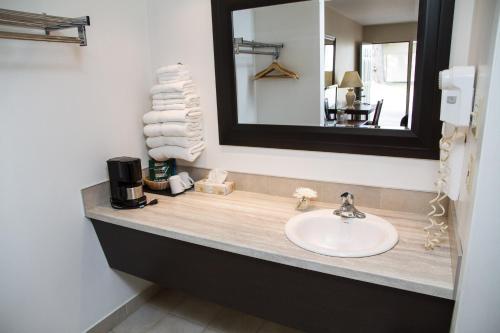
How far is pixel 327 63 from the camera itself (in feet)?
5.90

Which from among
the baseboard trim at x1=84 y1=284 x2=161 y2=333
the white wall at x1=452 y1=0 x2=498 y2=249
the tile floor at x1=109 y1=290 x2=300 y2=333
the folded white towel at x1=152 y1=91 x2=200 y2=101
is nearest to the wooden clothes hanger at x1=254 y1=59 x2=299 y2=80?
the folded white towel at x1=152 y1=91 x2=200 y2=101

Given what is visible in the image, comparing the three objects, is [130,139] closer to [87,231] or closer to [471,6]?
[87,231]

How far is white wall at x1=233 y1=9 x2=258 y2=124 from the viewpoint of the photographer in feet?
6.39

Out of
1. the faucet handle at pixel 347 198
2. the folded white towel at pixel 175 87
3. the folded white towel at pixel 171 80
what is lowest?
the faucet handle at pixel 347 198

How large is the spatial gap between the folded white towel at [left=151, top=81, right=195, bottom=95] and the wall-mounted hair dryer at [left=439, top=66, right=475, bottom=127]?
138 cm

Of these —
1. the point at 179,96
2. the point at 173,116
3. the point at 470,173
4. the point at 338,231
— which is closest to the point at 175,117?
the point at 173,116

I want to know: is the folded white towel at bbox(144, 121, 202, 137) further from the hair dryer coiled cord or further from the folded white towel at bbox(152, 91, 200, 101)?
the hair dryer coiled cord

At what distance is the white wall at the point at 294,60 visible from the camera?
5.96ft

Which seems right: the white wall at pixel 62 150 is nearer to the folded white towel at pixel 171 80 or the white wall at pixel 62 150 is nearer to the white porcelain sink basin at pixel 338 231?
the folded white towel at pixel 171 80

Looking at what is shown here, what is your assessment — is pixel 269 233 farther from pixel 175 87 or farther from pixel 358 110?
pixel 175 87

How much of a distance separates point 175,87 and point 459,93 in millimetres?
1467

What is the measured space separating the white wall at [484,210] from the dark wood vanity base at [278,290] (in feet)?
0.35

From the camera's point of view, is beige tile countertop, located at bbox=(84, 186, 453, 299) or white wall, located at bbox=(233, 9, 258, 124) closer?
beige tile countertop, located at bbox=(84, 186, 453, 299)

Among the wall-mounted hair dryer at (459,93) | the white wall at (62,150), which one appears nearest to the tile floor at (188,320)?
the white wall at (62,150)
